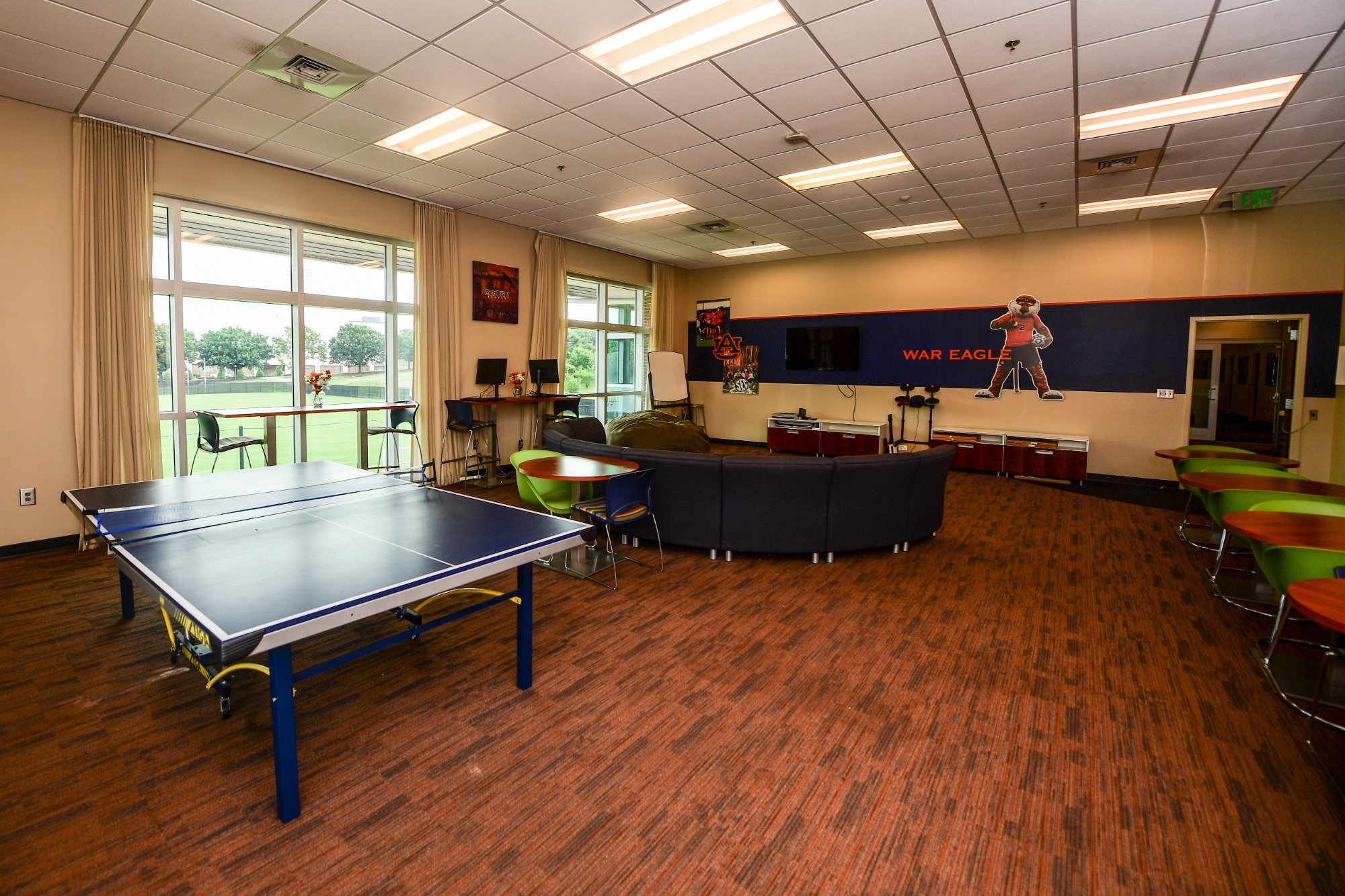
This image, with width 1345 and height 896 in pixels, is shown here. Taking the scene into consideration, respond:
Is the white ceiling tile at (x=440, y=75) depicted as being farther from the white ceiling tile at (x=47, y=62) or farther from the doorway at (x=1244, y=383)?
the doorway at (x=1244, y=383)

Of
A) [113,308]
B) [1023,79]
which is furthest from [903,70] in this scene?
[113,308]

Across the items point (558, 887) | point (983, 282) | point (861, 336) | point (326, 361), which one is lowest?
point (558, 887)

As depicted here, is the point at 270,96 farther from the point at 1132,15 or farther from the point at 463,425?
the point at 1132,15

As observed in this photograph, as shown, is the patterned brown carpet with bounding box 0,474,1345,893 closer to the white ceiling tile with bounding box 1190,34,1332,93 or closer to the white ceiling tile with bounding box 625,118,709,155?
the white ceiling tile with bounding box 1190,34,1332,93

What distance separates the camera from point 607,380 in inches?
429

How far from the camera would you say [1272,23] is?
3.43 m

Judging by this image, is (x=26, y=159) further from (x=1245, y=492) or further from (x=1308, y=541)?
(x=1245, y=492)

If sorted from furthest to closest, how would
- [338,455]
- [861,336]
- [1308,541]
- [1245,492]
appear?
[861,336]
[338,455]
[1245,492]
[1308,541]

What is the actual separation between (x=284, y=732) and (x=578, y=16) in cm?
387

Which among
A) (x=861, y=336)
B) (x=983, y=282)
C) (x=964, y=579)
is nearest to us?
(x=964, y=579)

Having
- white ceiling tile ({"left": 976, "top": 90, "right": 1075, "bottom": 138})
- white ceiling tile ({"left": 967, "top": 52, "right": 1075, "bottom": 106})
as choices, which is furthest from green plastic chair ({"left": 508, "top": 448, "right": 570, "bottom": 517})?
white ceiling tile ({"left": 976, "top": 90, "right": 1075, "bottom": 138})

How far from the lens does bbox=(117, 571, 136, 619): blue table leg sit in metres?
3.58

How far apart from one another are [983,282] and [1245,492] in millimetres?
6080

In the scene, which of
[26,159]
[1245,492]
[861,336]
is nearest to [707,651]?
[1245,492]
